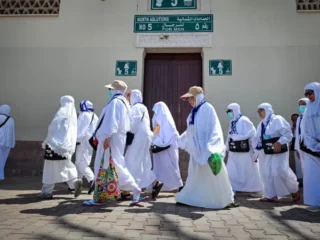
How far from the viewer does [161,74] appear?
29.5 ft

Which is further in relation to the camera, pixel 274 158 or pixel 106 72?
pixel 106 72

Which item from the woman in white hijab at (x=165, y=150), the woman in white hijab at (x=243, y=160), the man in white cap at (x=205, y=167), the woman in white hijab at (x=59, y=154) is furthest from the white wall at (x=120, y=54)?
the man in white cap at (x=205, y=167)

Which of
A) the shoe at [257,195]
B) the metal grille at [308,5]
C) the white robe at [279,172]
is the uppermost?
the metal grille at [308,5]

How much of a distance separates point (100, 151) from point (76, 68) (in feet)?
16.7

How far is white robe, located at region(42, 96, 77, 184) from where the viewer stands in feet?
15.8

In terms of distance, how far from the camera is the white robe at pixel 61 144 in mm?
4824

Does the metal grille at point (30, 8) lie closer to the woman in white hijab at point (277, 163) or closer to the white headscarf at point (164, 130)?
the white headscarf at point (164, 130)

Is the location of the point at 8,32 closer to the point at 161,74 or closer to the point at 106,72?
the point at 106,72

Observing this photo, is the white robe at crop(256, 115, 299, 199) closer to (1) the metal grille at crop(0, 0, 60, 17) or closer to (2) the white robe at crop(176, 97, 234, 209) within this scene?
(2) the white robe at crop(176, 97, 234, 209)

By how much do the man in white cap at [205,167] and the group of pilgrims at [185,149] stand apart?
1cm

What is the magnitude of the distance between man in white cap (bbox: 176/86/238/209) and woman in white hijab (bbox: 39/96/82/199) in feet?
6.14

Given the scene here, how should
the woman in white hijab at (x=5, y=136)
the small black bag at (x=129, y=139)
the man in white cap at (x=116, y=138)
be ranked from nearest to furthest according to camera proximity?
the man in white cap at (x=116, y=138) < the small black bag at (x=129, y=139) < the woman in white hijab at (x=5, y=136)

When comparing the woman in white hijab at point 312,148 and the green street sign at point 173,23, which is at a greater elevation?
the green street sign at point 173,23

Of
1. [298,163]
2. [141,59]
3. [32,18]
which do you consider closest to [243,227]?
[298,163]
